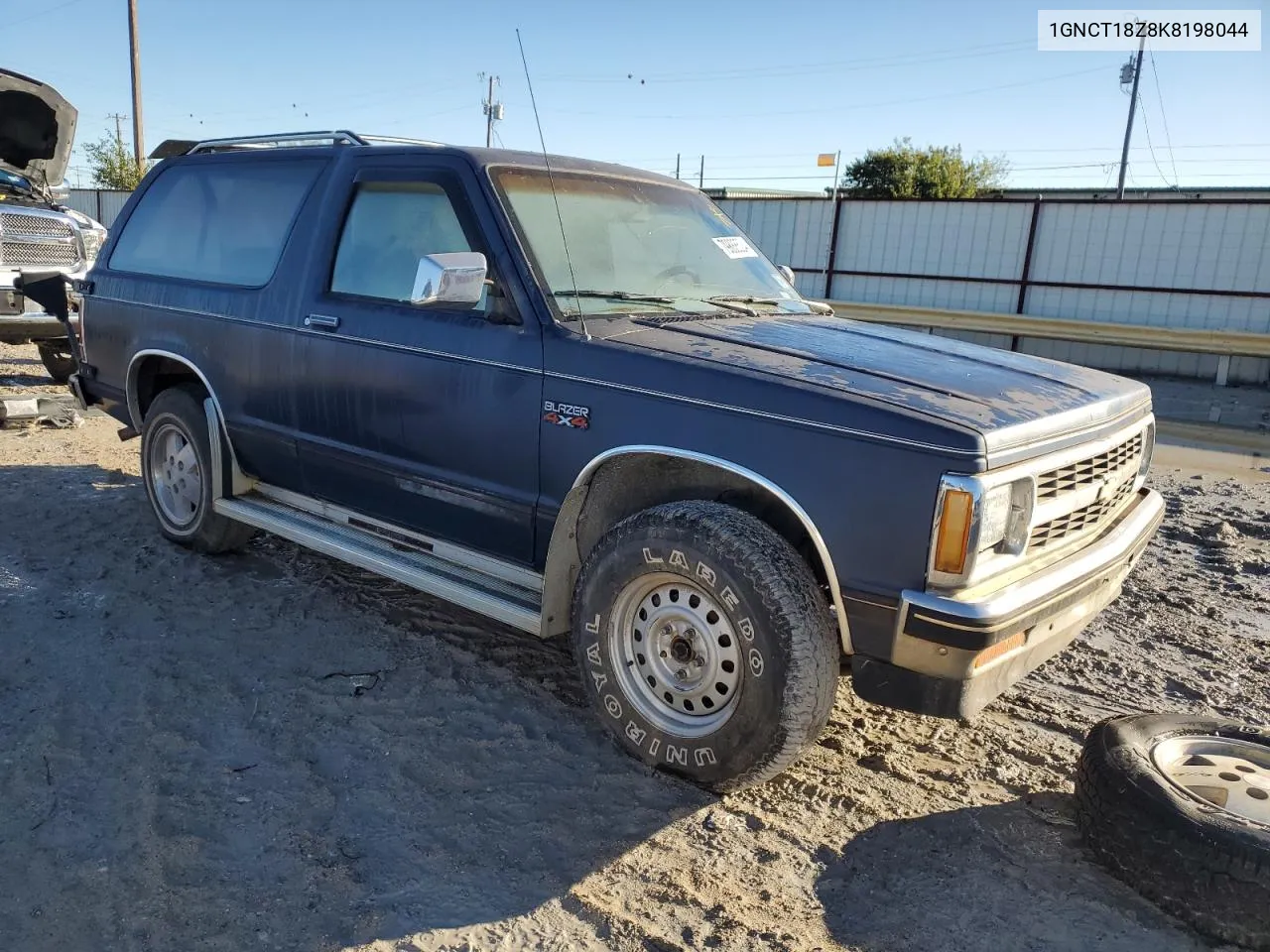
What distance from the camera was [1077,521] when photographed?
3113 mm

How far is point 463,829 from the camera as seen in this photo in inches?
113

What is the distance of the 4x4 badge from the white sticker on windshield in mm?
1454

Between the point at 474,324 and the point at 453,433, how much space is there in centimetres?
42

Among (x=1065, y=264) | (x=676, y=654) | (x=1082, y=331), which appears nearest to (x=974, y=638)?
(x=676, y=654)

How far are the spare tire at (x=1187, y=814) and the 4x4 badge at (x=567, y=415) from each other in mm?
1899

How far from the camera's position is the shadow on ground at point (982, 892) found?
2482 millimetres

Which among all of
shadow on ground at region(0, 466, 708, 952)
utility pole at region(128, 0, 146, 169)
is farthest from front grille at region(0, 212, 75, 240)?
utility pole at region(128, 0, 146, 169)

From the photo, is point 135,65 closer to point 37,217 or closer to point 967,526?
point 37,217

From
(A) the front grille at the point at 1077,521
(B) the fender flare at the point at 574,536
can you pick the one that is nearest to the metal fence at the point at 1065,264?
(A) the front grille at the point at 1077,521

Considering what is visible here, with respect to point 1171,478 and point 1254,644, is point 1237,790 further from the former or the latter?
point 1171,478

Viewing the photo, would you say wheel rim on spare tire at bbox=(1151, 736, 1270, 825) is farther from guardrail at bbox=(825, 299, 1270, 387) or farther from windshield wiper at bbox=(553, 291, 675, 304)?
guardrail at bbox=(825, 299, 1270, 387)

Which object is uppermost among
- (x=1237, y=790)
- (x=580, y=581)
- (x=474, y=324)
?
(x=474, y=324)

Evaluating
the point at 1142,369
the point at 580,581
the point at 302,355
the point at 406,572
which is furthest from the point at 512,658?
the point at 1142,369

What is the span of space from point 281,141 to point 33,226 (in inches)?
242
